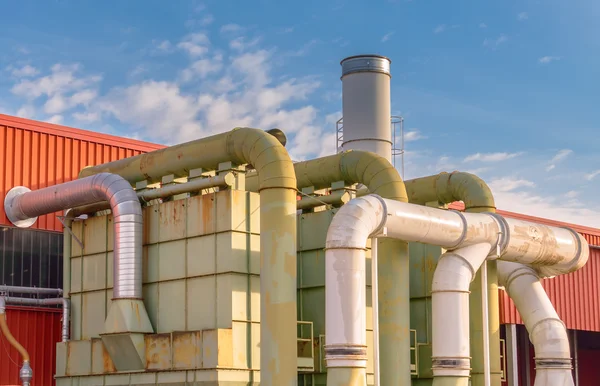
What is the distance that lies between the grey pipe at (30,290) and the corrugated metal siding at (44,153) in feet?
6.12

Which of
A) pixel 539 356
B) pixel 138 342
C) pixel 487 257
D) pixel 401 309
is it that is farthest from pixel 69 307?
pixel 539 356

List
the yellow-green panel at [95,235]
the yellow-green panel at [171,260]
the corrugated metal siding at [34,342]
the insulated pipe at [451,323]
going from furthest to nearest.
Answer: the corrugated metal siding at [34,342]
the yellow-green panel at [95,235]
the yellow-green panel at [171,260]
the insulated pipe at [451,323]

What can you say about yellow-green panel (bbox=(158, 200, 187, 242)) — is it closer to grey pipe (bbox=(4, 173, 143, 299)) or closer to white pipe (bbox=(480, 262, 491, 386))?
grey pipe (bbox=(4, 173, 143, 299))

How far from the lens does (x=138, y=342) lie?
23.1 meters

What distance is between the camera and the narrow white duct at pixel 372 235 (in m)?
20.0

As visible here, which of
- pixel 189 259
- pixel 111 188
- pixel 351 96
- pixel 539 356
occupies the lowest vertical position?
pixel 539 356

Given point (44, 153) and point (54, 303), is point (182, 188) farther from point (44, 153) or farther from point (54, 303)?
point (44, 153)

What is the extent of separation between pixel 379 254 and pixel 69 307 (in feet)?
28.4

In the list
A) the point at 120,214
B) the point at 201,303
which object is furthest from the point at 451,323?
the point at 120,214

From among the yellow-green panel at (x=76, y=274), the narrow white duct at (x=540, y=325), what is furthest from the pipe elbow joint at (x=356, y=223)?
the yellow-green panel at (x=76, y=274)

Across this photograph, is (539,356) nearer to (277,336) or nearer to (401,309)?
(401,309)

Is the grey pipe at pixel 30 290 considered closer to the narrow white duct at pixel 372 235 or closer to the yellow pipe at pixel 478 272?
the narrow white duct at pixel 372 235

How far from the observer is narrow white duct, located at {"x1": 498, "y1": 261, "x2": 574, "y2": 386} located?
83.9ft

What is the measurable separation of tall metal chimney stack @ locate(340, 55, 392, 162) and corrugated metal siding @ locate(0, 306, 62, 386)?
36.1 ft
